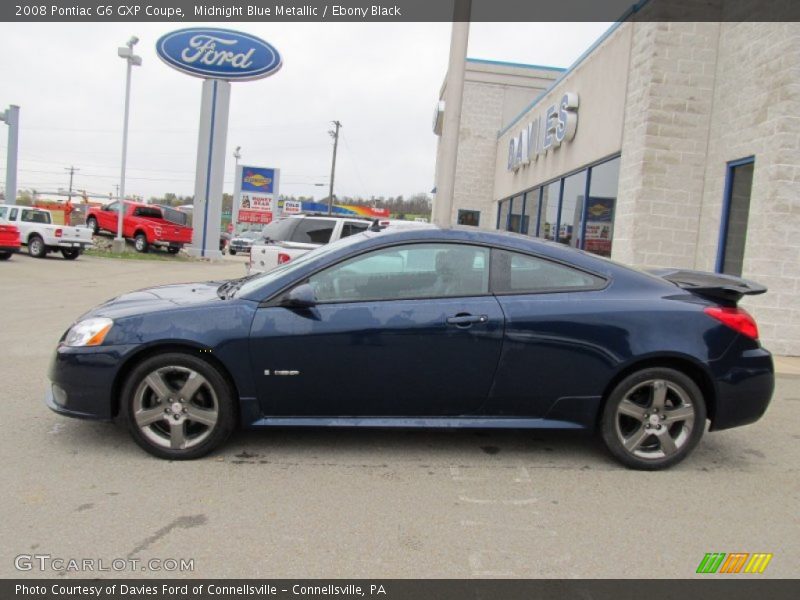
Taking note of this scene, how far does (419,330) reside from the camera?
391 cm

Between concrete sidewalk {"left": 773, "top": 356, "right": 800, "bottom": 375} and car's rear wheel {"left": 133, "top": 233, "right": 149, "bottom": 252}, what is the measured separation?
24.0m

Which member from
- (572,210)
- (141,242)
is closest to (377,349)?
(572,210)

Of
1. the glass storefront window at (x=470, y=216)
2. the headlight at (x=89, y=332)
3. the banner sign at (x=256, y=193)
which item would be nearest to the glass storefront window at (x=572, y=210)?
the glass storefront window at (x=470, y=216)

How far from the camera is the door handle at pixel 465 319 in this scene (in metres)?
3.92

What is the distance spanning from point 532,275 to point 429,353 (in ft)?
2.93

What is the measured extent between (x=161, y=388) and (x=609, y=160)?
1018 cm

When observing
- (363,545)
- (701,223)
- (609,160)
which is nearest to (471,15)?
(609,160)

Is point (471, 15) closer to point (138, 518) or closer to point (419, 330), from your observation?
point (419, 330)

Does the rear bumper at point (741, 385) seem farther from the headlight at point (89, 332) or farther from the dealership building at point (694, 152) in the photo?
the dealership building at point (694, 152)

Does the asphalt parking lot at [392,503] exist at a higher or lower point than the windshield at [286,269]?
lower

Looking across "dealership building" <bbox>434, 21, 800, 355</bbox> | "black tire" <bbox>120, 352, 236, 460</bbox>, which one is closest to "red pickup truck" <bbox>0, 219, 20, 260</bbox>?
"dealership building" <bbox>434, 21, 800, 355</bbox>

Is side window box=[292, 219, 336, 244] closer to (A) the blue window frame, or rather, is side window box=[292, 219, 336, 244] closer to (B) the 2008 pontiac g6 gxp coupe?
(A) the blue window frame

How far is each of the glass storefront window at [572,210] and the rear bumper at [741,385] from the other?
30.6 ft
